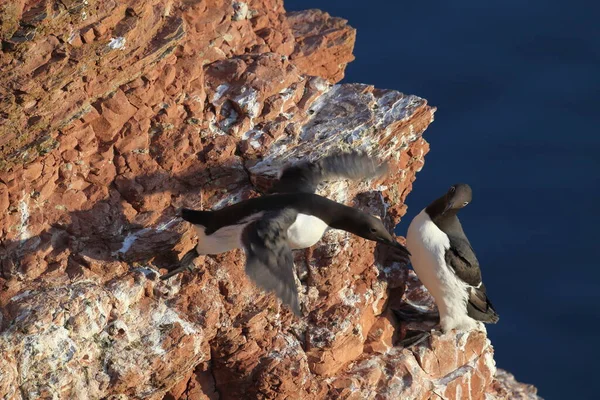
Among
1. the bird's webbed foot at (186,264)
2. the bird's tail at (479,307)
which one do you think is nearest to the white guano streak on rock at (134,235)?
the bird's webbed foot at (186,264)

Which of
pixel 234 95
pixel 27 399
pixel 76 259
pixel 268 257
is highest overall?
pixel 234 95

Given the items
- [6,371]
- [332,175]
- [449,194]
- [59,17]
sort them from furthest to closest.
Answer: [449,194] < [332,175] < [59,17] < [6,371]

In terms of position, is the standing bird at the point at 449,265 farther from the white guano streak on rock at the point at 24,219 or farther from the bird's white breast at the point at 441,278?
the white guano streak on rock at the point at 24,219

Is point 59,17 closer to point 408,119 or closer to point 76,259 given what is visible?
point 76,259

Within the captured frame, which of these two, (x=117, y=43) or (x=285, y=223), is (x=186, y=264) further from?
(x=117, y=43)

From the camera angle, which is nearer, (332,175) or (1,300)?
(1,300)

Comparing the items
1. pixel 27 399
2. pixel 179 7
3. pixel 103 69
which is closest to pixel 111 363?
pixel 27 399
